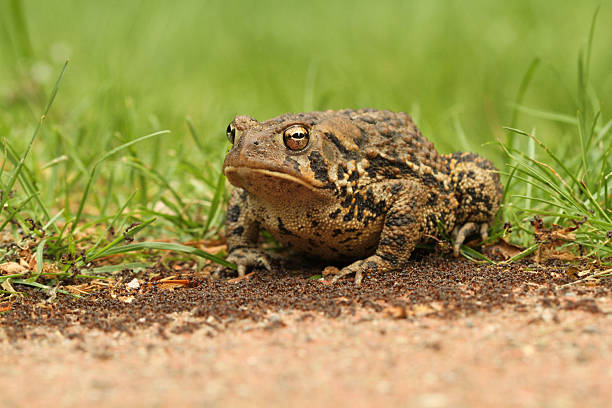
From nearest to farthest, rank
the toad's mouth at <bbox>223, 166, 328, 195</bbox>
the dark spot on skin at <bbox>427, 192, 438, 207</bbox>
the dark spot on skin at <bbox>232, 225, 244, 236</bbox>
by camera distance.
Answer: the toad's mouth at <bbox>223, 166, 328, 195</bbox>
the dark spot on skin at <bbox>427, 192, 438, 207</bbox>
the dark spot on skin at <bbox>232, 225, 244, 236</bbox>

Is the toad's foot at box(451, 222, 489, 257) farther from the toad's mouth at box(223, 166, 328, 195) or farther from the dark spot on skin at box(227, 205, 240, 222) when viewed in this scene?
the dark spot on skin at box(227, 205, 240, 222)

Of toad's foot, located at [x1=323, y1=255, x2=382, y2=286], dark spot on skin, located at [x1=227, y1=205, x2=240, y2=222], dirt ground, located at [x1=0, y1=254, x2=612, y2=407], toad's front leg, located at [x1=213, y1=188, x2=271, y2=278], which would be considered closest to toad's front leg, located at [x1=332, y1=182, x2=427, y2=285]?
toad's foot, located at [x1=323, y1=255, x2=382, y2=286]

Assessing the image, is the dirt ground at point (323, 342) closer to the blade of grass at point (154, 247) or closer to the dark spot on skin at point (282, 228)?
the blade of grass at point (154, 247)

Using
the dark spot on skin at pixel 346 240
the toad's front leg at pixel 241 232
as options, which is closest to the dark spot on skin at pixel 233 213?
the toad's front leg at pixel 241 232

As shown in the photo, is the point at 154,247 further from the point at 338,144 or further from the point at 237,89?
the point at 237,89

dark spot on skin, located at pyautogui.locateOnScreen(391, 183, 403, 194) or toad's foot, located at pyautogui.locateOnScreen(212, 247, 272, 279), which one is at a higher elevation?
dark spot on skin, located at pyautogui.locateOnScreen(391, 183, 403, 194)

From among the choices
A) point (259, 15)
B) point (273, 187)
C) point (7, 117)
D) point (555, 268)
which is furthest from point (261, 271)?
point (259, 15)

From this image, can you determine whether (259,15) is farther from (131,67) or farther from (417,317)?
(417,317)

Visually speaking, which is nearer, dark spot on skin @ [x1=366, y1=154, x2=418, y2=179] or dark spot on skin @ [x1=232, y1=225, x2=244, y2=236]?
dark spot on skin @ [x1=366, y1=154, x2=418, y2=179]
